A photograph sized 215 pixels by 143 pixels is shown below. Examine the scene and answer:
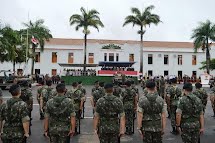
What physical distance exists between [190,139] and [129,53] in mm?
50432

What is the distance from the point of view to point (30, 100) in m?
10.5

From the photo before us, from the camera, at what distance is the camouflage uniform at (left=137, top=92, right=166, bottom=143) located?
657 cm

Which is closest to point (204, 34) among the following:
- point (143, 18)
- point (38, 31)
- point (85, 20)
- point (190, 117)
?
point (143, 18)

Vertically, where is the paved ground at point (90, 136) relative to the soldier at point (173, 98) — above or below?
below

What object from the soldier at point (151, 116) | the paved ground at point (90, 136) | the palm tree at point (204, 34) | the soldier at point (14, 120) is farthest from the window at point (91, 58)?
the soldier at point (14, 120)

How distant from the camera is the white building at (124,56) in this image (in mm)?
56406

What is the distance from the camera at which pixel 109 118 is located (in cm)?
659

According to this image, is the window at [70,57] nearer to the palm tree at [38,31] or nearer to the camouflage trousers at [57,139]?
the palm tree at [38,31]

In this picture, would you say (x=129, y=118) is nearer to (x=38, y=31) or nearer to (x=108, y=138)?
(x=108, y=138)

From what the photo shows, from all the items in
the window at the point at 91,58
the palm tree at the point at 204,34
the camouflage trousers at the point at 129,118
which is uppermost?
the palm tree at the point at 204,34

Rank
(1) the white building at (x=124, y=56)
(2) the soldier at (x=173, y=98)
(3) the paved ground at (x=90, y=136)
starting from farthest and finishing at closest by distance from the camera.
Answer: (1) the white building at (x=124, y=56)
(2) the soldier at (x=173, y=98)
(3) the paved ground at (x=90, y=136)

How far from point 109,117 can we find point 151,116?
2.83 feet

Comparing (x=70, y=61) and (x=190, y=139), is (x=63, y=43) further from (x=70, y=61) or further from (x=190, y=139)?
(x=190, y=139)

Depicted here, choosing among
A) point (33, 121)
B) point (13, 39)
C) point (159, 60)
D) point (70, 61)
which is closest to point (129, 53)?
point (159, 60)
